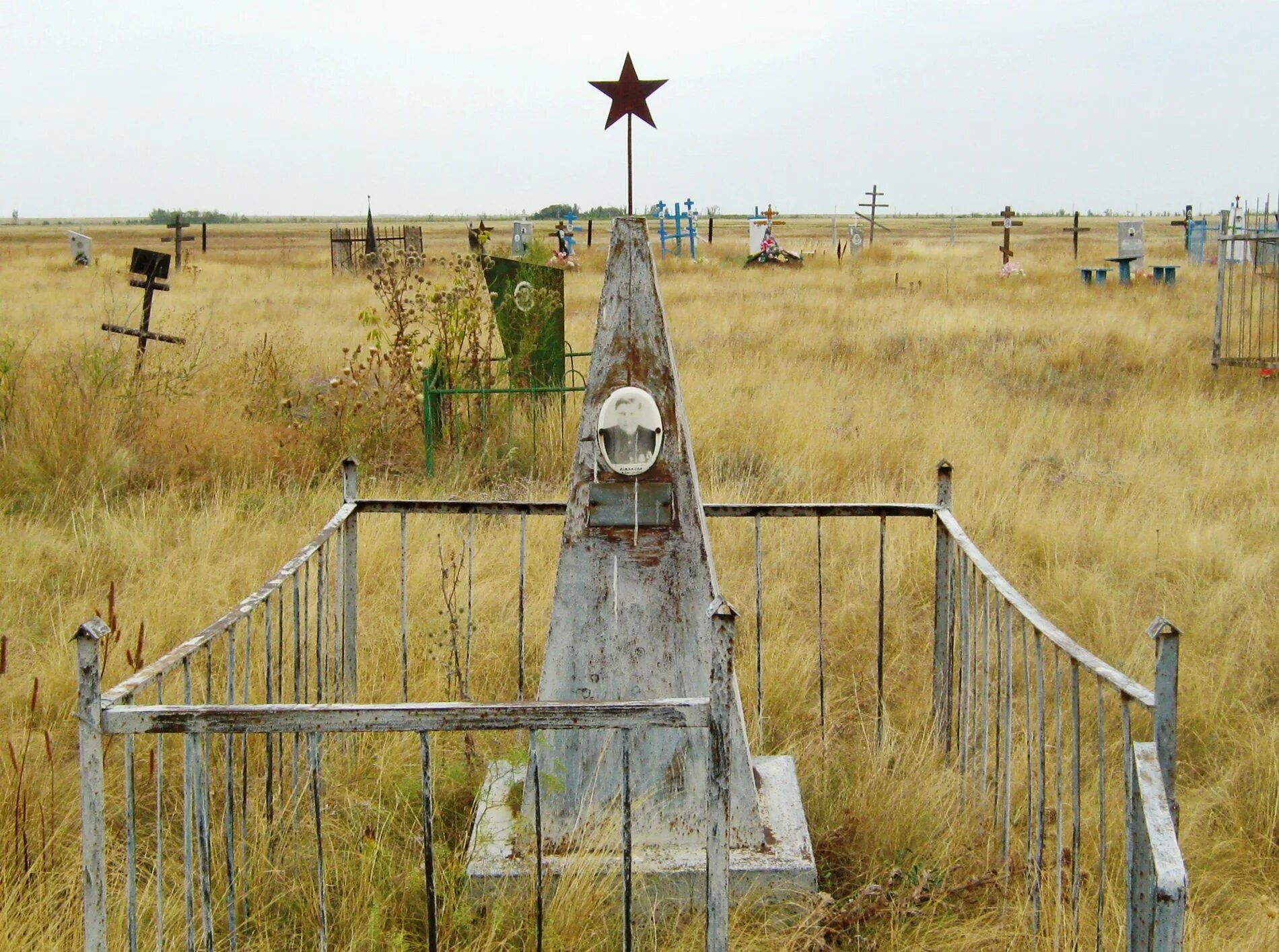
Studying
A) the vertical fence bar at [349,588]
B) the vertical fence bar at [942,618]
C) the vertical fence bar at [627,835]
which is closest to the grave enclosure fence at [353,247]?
the vertical fence bar at [349,588]

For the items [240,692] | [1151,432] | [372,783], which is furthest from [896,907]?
[1151,432]

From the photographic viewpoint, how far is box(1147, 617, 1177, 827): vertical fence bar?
6.81 ft

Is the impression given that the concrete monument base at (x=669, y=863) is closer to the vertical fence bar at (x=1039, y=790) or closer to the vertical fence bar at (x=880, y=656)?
the vertical fence bar at (x=1039, y=790)

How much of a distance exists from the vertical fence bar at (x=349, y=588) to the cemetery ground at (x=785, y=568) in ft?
0.69

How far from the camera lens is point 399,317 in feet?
28.9

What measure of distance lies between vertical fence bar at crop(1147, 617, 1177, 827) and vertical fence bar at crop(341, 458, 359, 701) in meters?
2.71

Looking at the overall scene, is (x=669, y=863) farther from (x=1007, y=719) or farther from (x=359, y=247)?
(x=359, y=247)

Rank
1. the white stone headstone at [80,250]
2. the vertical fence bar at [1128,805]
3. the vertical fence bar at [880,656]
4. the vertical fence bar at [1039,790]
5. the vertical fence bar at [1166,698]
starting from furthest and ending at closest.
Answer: the white stone headstone at [80,250]
the vertical fence bar at [880,656]
the vertical fence bar at [1039,790]
the vertical fence bar at [1128,805]
the vertical fence bar at [1166,698]

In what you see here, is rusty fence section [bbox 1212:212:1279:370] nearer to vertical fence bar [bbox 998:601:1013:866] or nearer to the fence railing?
vertical fence bar [bbox 998:601:1013:866]

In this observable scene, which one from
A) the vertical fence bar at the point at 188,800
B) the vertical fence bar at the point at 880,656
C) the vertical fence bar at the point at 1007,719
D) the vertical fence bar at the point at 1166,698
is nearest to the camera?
the vertical fence bar at the point at 1166,698

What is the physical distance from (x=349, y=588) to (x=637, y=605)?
4.65 ft

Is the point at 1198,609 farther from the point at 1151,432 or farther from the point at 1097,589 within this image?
the point at 1151,432

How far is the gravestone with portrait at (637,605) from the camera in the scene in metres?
3.33

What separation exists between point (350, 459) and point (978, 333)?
12004mm
